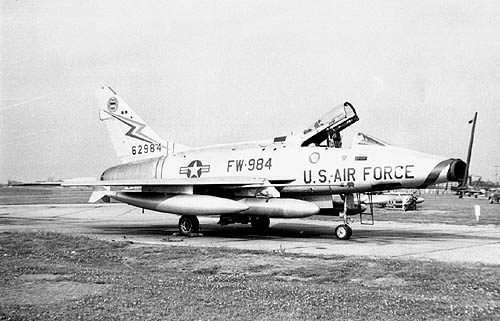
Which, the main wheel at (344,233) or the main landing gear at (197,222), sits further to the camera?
the main landing gear at (197,222)

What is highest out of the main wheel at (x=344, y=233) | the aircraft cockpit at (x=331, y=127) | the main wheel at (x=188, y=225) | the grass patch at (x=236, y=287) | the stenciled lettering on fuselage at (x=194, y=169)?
the aircraft cockpit at (x=331, y=127)

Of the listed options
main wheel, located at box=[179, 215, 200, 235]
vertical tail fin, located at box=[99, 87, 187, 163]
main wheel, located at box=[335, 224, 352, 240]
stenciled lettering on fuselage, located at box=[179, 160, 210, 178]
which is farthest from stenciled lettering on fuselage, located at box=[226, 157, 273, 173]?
vertical tail fin, located at box=[99, 87, 187, 163]

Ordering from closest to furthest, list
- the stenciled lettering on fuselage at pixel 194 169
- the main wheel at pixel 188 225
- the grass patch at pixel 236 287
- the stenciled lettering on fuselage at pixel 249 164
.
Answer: the grass patch at pixel 236 287 → the stenciled lettering on fuselage at pixel 249 164 → the main wheel at pixel 188 225 → the stenciled lettering on fuselage at pixel 194 169

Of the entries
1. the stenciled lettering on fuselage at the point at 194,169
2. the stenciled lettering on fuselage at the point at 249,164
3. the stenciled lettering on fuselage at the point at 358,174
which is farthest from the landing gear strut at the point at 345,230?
the stenciled lettering on fuselage at the point at 194,169

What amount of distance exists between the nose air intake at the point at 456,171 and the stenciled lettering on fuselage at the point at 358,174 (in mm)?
880

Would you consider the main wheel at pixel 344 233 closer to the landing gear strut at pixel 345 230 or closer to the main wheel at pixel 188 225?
the landing gear strut at pixel 345 230

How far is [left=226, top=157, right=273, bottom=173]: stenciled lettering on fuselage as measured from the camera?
15.1 metres

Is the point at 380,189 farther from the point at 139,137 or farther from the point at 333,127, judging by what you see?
the point at 139,137

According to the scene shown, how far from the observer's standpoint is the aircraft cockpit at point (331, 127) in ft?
48.0

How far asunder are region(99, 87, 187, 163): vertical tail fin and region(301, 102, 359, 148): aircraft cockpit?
554cm

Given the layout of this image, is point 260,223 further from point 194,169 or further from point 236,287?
point 236,287

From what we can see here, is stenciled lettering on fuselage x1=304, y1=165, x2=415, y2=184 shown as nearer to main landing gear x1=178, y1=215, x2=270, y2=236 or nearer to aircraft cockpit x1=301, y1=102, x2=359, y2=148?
aircraft cockpit x1=301, y1=102, x2=359, y2=148

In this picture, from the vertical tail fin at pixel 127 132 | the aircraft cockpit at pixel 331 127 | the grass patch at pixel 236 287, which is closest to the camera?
the grass patch at pixel 236 287

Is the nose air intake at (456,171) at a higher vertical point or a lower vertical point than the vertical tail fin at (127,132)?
lower
